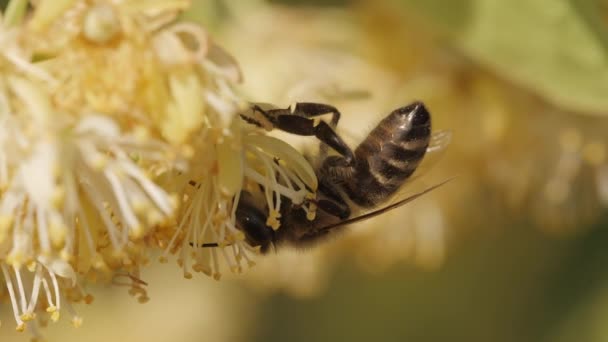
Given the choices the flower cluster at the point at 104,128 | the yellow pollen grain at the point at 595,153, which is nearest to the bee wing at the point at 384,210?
the flower cluster at the point at 104,128

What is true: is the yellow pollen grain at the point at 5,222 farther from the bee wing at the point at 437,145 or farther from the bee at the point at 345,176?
the bee wing at the point at 437,145

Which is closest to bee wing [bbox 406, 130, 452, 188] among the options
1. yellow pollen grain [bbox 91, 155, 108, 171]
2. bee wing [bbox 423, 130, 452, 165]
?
bee wing [bbox 423, 130, 452, 165]

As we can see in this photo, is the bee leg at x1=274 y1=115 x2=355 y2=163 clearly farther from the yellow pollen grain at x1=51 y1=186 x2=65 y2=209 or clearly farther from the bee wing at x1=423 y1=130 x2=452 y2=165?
the yellow pollen grain at x1=51 y1=186 x2=65 y2=209

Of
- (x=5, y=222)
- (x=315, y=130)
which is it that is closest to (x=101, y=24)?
(x=5, y=222)

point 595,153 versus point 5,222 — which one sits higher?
point 5,222

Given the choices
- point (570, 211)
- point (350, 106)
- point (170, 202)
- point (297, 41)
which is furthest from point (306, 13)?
point (170, 202)

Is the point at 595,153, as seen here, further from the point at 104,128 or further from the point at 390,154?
the point at 104,128
